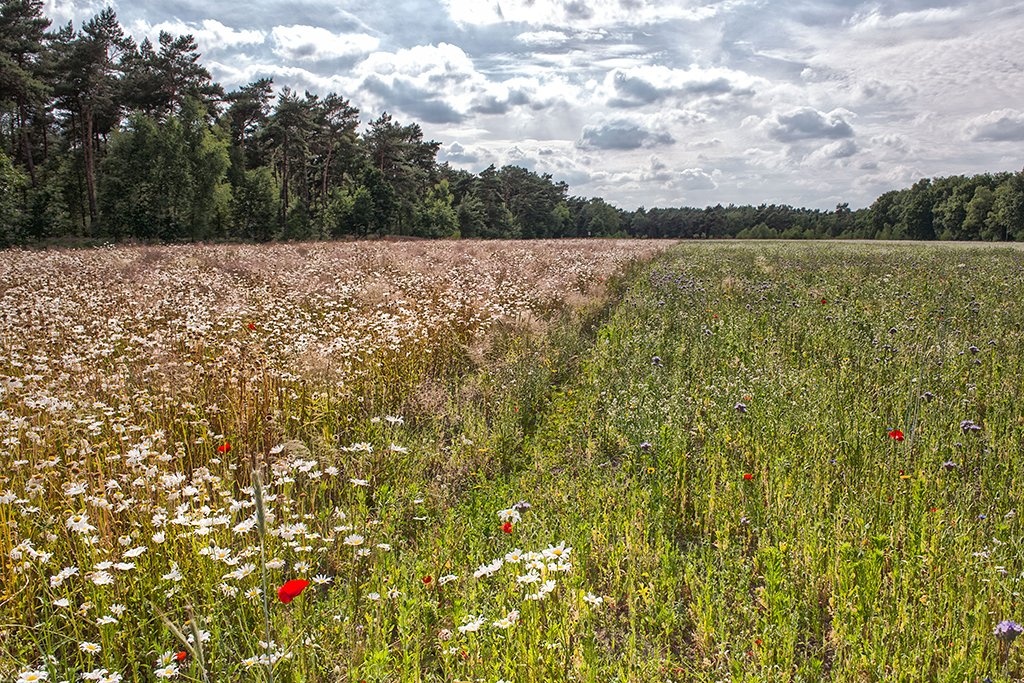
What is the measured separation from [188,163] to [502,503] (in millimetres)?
52880

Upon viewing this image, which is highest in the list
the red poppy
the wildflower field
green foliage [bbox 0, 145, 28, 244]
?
green foliage [bbox 0, 145, 28, 244]

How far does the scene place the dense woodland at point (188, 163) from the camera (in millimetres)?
39219

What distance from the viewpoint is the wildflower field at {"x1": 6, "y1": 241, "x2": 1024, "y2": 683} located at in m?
2.85

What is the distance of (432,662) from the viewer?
2945mm

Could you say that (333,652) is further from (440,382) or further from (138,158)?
(138,158)

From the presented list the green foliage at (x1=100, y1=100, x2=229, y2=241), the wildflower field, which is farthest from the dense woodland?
the wildflower field

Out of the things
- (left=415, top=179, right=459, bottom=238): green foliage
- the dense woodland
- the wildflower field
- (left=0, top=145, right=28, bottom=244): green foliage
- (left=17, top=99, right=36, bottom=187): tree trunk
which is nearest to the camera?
the wildflower field

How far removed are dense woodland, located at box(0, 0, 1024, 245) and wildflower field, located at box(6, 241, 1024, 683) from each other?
122 ft

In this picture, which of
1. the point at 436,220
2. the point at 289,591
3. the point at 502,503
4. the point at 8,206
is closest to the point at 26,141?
the point at 8,206

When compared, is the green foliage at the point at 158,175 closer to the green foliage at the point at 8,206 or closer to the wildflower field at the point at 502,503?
the green foliage at the point at 8,206

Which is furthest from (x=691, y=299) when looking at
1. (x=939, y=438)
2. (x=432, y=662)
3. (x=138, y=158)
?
(x=138, y=158)

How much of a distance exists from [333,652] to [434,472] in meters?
2.03

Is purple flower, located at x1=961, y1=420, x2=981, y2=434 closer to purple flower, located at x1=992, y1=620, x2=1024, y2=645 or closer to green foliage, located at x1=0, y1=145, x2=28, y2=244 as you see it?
purple flower, located at x1=992, y1=620, x2=1024, y2=645

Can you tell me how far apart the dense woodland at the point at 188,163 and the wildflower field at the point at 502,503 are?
3722cm
